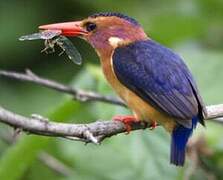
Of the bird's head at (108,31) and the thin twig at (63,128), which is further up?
the bird's head at (108,31)

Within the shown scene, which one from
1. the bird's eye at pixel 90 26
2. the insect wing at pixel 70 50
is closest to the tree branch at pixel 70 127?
the insect wing at pixel 70 50

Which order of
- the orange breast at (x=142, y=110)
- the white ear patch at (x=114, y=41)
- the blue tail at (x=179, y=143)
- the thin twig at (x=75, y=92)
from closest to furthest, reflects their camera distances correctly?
1. the blue tail at (x=179, y=143)
2. the orange breast at (x=142, y=110)
3. the white ear patch at (x=114, y=41)
4. the thin twig at (x=75, y=92)

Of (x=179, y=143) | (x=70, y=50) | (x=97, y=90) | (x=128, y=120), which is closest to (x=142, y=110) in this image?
(x=128, y=120)

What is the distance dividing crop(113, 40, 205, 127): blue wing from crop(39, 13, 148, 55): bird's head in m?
0.08

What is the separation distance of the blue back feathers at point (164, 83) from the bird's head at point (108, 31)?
7cm

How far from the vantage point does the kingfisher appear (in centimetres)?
381

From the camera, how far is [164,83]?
12.8 ft

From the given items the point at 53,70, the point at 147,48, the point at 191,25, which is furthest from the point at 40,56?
the point at 147,48

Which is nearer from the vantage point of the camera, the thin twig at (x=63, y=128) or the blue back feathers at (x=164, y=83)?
the thin twig at (x=63, y=128)

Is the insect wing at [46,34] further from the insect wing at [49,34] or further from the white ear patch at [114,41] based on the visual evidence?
the white ear patch at [114,41]

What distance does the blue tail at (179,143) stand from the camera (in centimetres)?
376

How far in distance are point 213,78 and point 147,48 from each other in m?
0.88

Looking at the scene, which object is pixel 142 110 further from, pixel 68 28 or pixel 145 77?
pixel 68 28

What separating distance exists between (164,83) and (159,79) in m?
0.03
